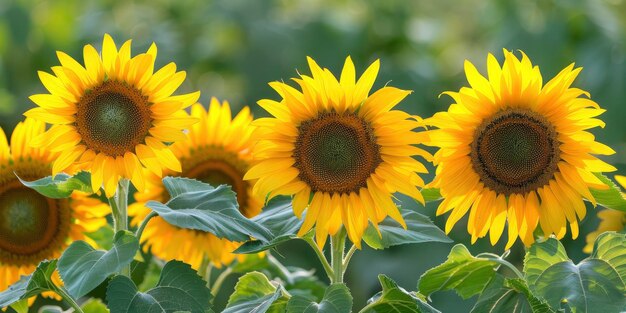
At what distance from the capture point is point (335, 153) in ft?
5.63

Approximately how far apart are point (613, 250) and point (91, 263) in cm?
67

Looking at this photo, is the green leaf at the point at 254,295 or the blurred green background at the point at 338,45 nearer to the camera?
the green leaf at the point at 254,295

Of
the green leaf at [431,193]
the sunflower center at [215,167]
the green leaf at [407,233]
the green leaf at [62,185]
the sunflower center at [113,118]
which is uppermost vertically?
the sunflower center at [113,118]

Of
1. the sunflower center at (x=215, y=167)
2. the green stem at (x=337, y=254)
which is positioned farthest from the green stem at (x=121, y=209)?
the sunflower center at (x=215, y=167)

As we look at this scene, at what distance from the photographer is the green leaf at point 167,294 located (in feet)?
5.41

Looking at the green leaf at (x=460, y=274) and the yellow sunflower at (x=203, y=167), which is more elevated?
the yellow sunflower at (x=203, y=167)

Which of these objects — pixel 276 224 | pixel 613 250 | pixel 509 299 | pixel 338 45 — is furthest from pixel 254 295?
pixel 338 45

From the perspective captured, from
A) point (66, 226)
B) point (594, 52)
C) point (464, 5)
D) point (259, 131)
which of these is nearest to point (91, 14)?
point (594, 52)

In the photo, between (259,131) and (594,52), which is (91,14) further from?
(259,131)

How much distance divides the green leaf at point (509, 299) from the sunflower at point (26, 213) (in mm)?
616

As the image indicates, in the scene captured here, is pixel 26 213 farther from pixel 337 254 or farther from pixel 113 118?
pixel 337 254

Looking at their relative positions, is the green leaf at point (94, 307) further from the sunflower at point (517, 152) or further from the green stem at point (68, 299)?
the sunflower at point (517, 152)

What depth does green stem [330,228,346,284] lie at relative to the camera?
1.73 m

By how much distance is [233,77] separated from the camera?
5215 millimetres
